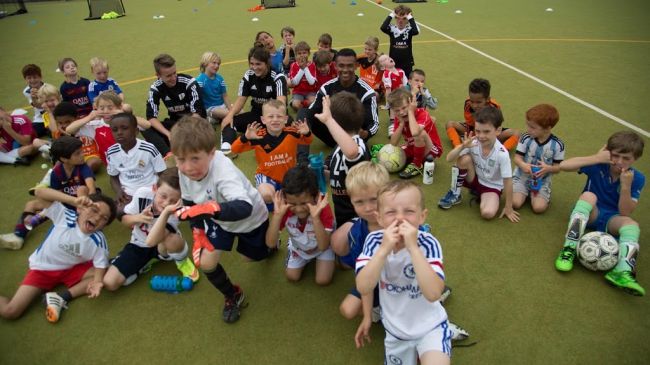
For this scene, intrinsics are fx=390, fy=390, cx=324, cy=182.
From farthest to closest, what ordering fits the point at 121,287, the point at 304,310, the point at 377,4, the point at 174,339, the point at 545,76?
the point at 377,4 → the point at 545,76 → the point at 121,287 → the point at 304,310 → the point at 174,339

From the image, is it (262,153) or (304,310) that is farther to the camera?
(262,153)

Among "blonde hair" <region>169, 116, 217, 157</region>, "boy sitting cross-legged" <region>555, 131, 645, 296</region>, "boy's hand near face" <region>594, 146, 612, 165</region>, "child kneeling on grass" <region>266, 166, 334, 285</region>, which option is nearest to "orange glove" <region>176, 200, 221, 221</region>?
"blonde hair" <region>169, 116, 217, 157</region>

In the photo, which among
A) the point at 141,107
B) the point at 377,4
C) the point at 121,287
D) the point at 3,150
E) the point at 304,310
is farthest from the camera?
the point at 377,4

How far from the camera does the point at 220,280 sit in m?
3.28

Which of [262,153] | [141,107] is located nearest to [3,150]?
[141,107]

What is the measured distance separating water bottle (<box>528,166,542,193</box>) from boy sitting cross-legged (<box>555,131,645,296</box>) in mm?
326

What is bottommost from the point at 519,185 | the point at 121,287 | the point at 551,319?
the point at 121,287

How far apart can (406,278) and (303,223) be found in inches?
49.3

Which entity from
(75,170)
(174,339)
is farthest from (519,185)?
(75,170)

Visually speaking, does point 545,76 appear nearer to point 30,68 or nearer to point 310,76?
point 310,76

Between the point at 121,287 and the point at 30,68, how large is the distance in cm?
497

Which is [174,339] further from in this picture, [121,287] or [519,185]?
[519,185]

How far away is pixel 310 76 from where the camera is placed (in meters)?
7.33

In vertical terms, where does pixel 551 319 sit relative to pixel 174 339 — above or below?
above
